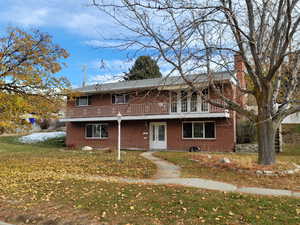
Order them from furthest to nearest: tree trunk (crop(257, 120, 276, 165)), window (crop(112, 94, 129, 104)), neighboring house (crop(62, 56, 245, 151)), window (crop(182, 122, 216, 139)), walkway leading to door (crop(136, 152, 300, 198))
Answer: window (crop(112, 94, 129, 104))
window (crop(182, 122, 216, 139))
neighboring house (crop(62, 56, 245, 151))
tree trunk (crop(257, 120, 276, 165))
walkway leading to door (crop(136, 152, 300, 198))

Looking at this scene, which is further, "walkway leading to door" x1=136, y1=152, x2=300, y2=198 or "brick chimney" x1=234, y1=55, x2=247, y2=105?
"brick chimney" x1=234, y1=55, x2=247, y2=105

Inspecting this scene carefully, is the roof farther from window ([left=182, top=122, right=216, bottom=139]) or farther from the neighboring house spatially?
window ([left=182, top=122, right=216, bottom=139])

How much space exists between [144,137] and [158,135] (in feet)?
4.01

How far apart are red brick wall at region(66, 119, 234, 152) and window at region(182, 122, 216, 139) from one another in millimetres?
318

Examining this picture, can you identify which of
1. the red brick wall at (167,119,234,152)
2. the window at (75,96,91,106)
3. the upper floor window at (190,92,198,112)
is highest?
the window at (75,96,91,106)

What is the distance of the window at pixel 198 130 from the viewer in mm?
19188

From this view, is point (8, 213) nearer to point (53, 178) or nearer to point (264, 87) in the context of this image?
point (53, 178)

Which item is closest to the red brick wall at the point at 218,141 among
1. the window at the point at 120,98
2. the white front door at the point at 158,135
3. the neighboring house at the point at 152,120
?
the neighboring house at the point at 152,120

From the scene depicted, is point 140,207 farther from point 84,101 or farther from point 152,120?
point 84,101

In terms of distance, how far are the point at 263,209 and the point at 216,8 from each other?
555 cm

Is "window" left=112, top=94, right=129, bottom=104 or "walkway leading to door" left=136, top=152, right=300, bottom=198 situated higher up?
"window" left=112, top=94, right=129, bottom=104

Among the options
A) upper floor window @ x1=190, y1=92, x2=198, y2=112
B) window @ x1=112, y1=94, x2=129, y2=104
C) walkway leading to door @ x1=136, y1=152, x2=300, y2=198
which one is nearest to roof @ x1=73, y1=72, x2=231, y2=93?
window @ x1=112, y1=94, x2=129, y2=104

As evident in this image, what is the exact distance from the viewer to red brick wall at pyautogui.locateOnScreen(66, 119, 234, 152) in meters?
18.7

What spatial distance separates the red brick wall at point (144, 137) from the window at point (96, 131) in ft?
1.27
